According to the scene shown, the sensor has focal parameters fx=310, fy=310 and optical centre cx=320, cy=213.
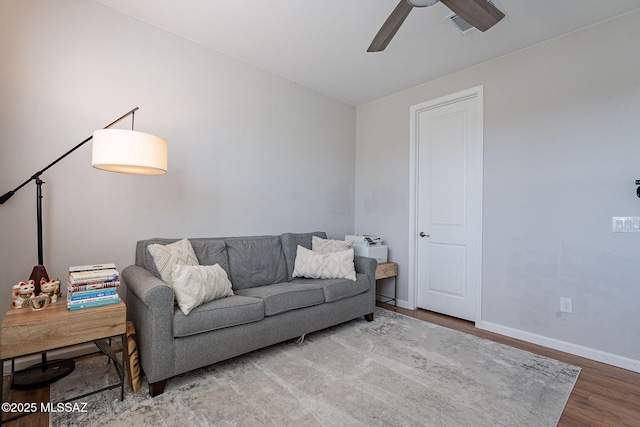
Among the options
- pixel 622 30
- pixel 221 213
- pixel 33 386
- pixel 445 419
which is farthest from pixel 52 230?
pixel 622 30

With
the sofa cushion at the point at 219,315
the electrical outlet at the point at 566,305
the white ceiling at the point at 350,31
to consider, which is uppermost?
the white ceiling at the point at 350,31

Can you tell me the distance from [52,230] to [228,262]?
4.20 feet

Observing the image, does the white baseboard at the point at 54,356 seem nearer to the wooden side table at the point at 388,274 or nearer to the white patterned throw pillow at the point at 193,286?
the white patterned throw pillow at the point at 193,286

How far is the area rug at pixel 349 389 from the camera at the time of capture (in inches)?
65.5

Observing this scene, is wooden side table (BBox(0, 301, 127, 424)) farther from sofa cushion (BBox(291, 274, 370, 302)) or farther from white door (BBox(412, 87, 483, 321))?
white door (BBox(412, 87, 483, 321))

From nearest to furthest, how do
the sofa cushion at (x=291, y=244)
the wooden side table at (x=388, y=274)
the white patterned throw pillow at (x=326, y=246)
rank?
the sofa cushion at (x=291, y=244)
the white patterned throw pillow at (x=326, y=246)
the wooden side table at (x=388, y=274)

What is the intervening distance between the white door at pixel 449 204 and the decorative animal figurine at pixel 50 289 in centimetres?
338

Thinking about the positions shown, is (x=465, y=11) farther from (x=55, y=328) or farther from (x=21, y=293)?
(x=21, y=293)

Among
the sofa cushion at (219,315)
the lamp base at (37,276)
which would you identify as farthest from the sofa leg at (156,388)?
the lamp base at (37,276)

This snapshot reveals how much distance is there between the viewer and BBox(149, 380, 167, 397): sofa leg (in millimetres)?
1827

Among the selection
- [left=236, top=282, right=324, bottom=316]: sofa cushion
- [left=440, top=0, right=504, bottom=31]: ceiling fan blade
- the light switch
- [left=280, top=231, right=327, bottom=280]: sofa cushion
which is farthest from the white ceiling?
[left=236, top=282, right=324, bottom=316]: sofa cushion

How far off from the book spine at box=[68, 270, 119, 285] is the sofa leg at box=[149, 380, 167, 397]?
68 cm

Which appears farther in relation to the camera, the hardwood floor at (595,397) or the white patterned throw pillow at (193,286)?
the white patterned throw pillow at (193,286)

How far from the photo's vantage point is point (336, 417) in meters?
1.67
